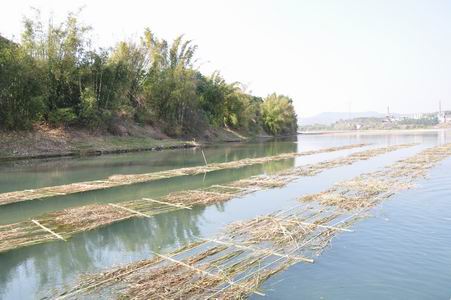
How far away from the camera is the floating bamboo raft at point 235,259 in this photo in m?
4.09

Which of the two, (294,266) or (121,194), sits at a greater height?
(121,194)

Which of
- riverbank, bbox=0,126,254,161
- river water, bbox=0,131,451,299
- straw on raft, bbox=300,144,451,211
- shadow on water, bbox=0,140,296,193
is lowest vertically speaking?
river water, bbox=0,131,451,299

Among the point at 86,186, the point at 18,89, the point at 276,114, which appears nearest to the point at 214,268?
the point at 86,186

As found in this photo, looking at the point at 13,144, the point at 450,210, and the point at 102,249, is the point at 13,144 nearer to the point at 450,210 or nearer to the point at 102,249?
the point at 102,249

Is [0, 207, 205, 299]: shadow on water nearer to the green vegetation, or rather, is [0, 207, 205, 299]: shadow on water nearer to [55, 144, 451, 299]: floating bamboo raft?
[55, 144, 451, 299]: floating bamboo raft

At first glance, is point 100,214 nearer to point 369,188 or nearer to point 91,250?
A: point 91,250

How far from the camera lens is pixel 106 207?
25.9 ft

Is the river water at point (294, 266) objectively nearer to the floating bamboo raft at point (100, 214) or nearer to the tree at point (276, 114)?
the floating bamboo raft at point (100, 214)

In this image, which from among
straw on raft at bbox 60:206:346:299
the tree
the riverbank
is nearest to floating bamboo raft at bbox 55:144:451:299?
straw on raft at bbox 60:206:346:299

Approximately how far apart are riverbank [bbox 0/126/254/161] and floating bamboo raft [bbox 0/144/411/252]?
11.3 metres

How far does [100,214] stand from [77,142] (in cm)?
1497

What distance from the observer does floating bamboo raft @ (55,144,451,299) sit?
161 inches

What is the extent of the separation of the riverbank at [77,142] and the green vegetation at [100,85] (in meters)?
0.58

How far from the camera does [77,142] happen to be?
21188 mm
